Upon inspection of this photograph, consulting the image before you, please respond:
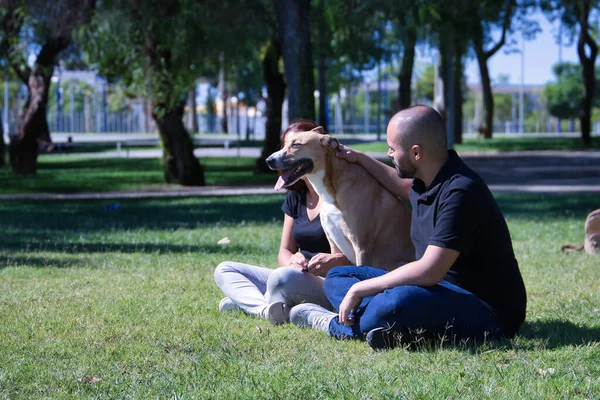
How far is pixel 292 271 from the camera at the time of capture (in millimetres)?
6297

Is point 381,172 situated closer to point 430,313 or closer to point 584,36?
point 430,313

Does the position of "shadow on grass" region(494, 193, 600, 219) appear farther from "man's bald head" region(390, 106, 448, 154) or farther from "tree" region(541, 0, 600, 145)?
"tree" region(541, 0, 600, 145)

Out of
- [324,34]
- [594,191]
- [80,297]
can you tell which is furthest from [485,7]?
[80,297]

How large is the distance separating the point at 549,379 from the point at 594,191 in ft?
51.9

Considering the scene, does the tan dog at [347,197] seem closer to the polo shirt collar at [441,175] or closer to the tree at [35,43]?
the polo shirt collar at [441,175]

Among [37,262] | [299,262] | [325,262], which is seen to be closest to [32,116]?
[37,262]

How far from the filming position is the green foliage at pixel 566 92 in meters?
78.3

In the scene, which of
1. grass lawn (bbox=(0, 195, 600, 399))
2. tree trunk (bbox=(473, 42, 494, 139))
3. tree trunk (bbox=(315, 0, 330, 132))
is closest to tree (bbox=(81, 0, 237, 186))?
tree trunk (bbox=(315, 0, 330, 132))

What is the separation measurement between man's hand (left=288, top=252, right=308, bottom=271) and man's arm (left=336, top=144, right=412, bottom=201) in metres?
0.78

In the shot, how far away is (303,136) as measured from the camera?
617 centimetres

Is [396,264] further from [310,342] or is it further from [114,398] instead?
[114,398]

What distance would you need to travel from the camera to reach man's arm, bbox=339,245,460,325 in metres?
5.12

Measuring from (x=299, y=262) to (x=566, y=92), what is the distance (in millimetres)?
77195

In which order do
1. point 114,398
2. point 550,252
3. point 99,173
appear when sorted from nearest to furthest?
point 114,398 < point 550,252 < point 99,173
